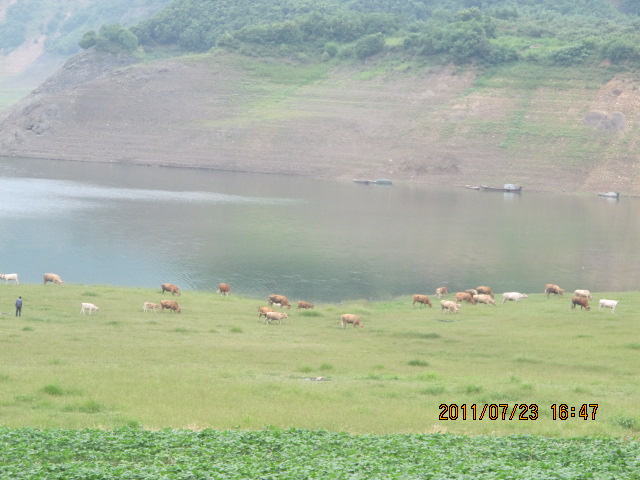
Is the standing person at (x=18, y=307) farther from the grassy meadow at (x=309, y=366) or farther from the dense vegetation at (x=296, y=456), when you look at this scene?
the dense vegetation at (x=296, y=456)

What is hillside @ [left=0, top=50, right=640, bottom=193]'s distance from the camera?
109 m

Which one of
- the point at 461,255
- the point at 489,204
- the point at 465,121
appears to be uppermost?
the point at 465,121

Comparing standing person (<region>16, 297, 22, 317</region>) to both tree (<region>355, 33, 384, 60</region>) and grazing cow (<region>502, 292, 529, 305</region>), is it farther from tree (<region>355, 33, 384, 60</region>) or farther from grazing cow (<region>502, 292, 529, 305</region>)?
tree (<region>355, 33, 384, 60</region>)

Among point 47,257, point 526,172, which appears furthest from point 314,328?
point 526,172

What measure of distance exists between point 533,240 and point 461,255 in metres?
10.2

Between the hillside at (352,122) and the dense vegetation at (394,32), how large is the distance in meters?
3.67

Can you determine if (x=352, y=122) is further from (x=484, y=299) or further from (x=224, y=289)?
(x=484, y=299)

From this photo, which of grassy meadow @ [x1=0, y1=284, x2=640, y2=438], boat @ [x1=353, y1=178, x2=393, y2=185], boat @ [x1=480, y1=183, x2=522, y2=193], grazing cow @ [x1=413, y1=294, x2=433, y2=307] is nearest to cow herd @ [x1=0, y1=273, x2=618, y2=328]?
grazing cow @ [x1=413, y1=294, x2=433, y2=307]

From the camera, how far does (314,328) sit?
3441 cm

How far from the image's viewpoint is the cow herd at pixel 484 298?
1529 inches

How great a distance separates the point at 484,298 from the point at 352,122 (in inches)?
3027

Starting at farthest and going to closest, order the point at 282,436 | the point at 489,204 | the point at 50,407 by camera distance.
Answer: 1. the point at 489,204
2. the point at 50,407
3. the point at 282,436

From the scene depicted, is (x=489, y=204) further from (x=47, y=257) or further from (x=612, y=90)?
(x=47, y=257)
